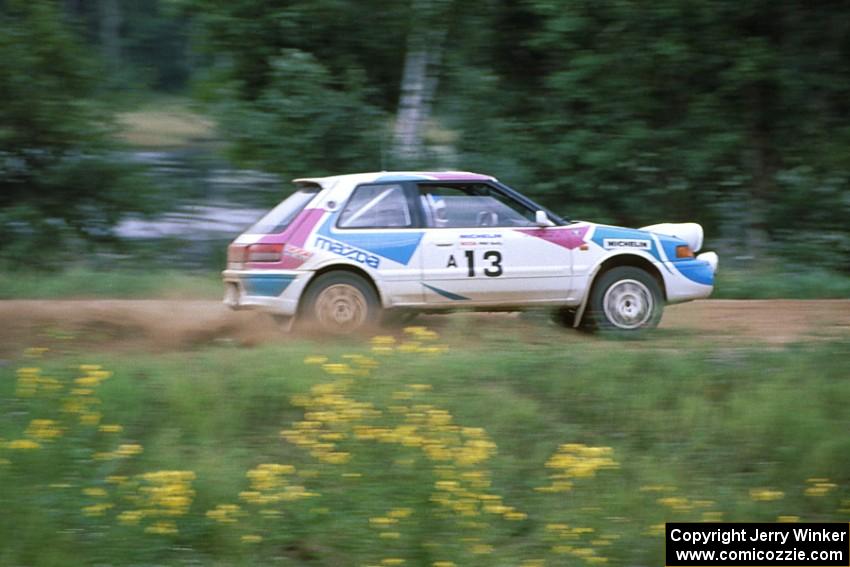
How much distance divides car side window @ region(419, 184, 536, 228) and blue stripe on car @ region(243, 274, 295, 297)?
1.38 metres

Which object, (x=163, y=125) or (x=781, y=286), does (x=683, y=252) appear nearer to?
(x=781, y=286)

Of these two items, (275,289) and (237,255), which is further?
(237,255)

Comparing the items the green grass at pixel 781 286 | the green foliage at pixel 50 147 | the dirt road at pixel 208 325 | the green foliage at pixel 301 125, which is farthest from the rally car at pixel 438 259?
the green foliage at pixel 50 147

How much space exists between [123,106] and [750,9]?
9.44 metres

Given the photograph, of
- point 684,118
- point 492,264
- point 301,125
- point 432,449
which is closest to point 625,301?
point 492,264

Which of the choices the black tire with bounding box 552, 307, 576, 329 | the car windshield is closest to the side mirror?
the black tire with bounding box 552, 307, 576, 329

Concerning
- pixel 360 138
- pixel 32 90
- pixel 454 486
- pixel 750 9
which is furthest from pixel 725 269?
pixel 454 486

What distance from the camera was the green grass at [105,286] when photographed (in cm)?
1498

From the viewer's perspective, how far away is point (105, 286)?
1566 cm

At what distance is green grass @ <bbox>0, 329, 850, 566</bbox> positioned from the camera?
6.69 m

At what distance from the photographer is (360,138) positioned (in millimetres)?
18766

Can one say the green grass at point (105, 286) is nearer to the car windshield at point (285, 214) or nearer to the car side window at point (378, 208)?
the car windshield at point (285, 214)

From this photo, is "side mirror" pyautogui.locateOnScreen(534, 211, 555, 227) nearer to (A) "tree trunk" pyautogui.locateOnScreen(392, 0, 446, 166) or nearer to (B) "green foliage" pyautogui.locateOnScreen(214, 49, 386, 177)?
(B) "green foliage" pyautogui.locateOnScreen(214, 49, 386, 177)

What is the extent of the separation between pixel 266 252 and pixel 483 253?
6.26ft
